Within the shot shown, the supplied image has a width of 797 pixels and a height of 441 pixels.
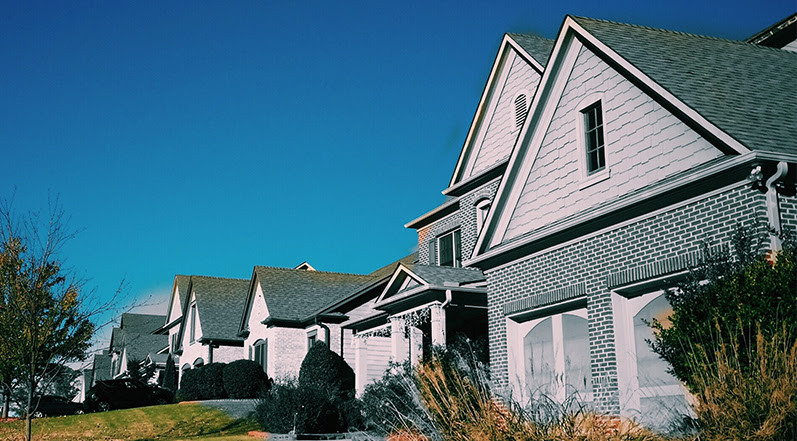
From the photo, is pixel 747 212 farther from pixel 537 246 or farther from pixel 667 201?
pixel 537 246

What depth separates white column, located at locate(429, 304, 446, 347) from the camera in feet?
59.6

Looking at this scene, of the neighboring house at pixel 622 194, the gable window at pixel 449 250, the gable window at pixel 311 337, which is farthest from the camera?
the gable window at pixel 311 337

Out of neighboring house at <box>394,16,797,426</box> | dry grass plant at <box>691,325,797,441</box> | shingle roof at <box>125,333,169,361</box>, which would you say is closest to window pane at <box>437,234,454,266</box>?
neighboring house at <box>394,16,797,426</box>

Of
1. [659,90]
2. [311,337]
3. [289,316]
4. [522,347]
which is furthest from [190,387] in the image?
[659,90]

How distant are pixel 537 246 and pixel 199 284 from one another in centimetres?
3078

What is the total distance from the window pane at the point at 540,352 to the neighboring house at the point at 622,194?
3cm

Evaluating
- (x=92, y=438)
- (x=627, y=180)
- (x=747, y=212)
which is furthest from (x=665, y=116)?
(x=92, y=438)

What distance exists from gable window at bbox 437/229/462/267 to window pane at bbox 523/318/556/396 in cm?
774

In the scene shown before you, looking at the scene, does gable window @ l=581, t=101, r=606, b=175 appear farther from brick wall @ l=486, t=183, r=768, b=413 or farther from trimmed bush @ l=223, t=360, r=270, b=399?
trimmed bush @ l=223, t=360, r=270, b=399

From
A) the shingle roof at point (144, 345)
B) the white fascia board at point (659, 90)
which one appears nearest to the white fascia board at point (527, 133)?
the white fascia board at point (659, 90)

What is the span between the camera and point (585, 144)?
13.8m

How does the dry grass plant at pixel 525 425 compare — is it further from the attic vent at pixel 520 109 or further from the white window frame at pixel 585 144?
the attic vent at pixel 520 109

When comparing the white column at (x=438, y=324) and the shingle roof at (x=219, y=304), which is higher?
the shingle roof at (x=219, y=304)

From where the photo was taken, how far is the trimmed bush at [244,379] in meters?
31.4
